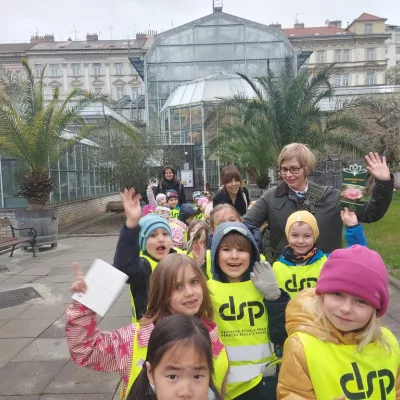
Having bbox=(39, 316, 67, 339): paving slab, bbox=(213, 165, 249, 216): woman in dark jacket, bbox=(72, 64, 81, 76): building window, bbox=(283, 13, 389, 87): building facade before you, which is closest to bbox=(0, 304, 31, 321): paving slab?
bbox=(39, 316, 67, 339): paving slab

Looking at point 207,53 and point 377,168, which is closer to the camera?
point 377,168

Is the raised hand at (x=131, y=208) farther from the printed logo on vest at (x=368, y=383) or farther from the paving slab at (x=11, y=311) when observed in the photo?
the paving slab at (x=11, y=311)

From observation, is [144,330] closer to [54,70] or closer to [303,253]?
[303,253]

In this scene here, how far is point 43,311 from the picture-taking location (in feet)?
18.4

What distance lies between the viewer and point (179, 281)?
2016mm

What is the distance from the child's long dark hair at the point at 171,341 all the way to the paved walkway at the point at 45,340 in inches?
83.3

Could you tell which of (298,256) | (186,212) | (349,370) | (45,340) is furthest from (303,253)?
(186,212)

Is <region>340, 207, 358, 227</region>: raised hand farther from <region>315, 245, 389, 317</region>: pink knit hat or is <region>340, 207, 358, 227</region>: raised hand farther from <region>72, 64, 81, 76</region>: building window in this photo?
<region>72, 64, 81, 76</region>: building window

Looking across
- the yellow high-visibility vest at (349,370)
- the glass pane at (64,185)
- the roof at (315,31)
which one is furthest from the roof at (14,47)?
the yellow high-visibility vest at (349,370)

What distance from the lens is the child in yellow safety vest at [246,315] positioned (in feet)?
7.23

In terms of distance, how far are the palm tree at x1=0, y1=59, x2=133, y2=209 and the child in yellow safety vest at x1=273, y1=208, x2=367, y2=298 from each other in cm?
964

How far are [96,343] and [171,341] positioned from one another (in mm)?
511

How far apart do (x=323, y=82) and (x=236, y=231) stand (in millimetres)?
9430

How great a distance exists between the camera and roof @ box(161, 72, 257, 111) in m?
23.2
